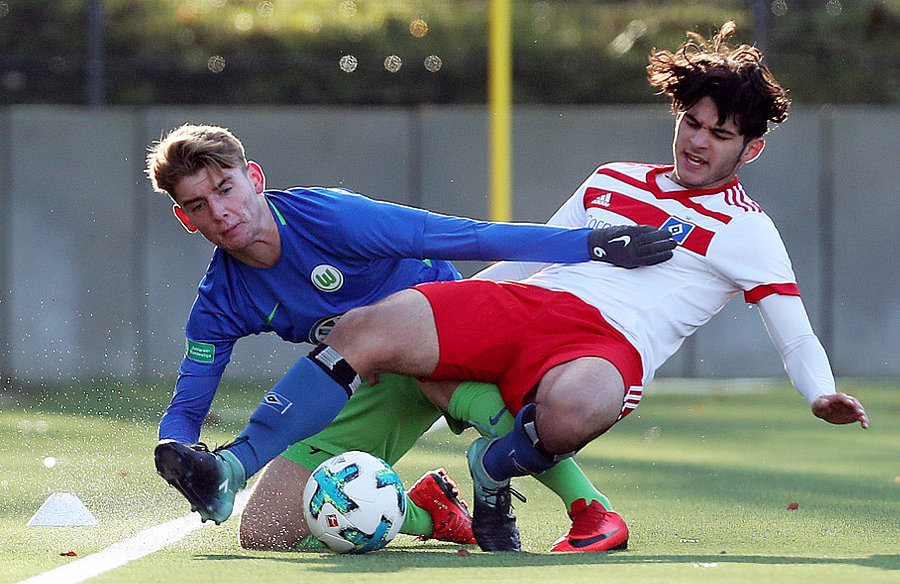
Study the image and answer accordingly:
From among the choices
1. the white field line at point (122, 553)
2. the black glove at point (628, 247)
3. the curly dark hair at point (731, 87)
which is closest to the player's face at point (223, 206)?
the white field line at point (122, 553)

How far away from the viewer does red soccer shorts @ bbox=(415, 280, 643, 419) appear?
4.35 m

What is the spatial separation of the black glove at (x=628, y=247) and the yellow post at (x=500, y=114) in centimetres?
676

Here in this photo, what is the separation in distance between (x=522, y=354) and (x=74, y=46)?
9.25 metres

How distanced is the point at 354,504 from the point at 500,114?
25.0 ft

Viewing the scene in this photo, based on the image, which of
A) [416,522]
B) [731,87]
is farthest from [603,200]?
[416,522]

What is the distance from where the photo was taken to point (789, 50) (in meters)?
13.2

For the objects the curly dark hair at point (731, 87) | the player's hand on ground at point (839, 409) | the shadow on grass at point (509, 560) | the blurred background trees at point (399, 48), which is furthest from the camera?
the blurred background trees at point (399, 48)

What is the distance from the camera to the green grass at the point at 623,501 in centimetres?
376

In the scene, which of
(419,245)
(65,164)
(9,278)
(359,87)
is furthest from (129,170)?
(419,245)

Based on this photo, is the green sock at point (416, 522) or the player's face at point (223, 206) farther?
the green sock at point (416, 522)

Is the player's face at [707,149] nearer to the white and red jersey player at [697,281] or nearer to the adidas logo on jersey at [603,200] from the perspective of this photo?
the white and red jersey player at [697,281]

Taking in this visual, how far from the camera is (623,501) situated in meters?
5.58

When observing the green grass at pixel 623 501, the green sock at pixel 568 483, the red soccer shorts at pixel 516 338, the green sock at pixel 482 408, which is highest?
the red soccer shorts at pixel 516 338

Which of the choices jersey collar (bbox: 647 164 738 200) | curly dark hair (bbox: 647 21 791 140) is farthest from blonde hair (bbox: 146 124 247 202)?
curly dark hair (bbox: 647 21 791 140)
